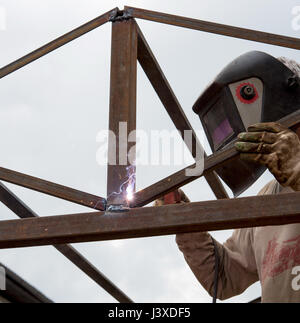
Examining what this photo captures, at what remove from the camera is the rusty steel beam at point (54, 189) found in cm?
286

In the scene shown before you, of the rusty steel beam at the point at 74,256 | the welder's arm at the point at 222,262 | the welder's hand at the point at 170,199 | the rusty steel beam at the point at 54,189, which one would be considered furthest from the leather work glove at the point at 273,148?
the rusty steel beam at the point at 74,256

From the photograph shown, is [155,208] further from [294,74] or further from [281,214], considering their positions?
[294,74]

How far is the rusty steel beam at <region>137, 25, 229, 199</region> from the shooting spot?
3.33 meters

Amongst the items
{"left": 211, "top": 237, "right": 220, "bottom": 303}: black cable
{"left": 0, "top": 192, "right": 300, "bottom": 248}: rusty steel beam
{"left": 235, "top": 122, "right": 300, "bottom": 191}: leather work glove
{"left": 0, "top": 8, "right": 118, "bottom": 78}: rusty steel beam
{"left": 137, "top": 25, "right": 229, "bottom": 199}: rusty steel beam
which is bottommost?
{"left": 0, "top": 192, "right": 300, "bottom": 248}: rusty steel beam

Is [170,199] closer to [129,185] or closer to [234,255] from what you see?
[234,255]

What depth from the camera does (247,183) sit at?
4.14 meters

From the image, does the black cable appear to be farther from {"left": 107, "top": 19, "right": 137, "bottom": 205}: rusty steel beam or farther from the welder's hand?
{"left": 107, "top": 19, "right": 137, "bottom": 205}: rusty steel beam

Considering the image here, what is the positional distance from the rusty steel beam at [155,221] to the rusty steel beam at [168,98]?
0.67 meters

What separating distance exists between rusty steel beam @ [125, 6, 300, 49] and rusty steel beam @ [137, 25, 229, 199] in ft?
0.32

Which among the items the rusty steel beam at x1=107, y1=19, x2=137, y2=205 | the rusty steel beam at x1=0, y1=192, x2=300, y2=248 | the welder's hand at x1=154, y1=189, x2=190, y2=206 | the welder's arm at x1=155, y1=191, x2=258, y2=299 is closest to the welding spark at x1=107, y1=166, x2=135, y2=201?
the rusty steel beam at x1=107, y1=19, x2=137, y2=205

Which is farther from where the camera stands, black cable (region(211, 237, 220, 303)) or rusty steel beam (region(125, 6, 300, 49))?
black cable (region(211, 237, 220, 303))

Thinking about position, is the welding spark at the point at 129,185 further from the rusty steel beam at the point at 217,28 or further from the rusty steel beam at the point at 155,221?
the rusty steel beam at the point at 217,28

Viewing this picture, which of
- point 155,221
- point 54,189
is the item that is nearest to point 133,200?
point 155,221

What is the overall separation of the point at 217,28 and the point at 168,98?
2.21 ft
